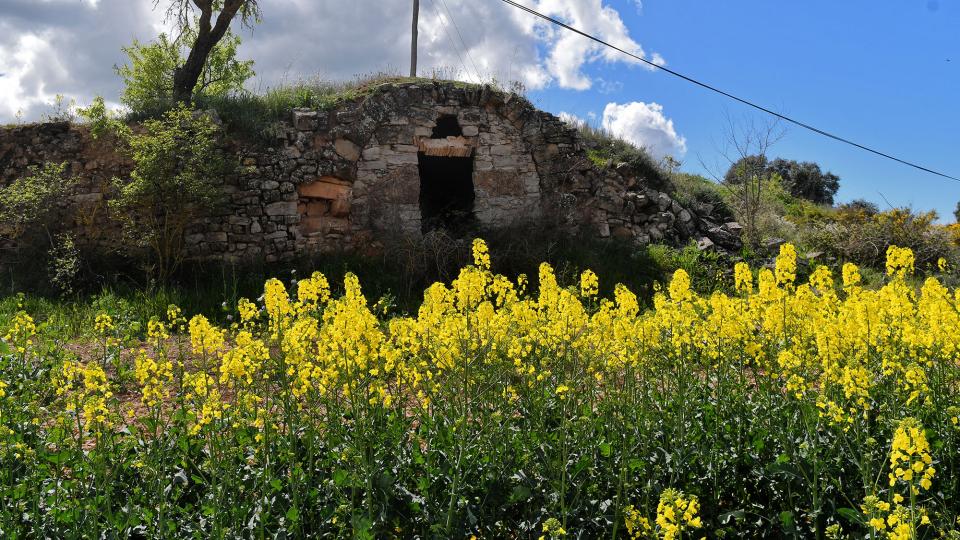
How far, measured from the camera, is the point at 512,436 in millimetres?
4215

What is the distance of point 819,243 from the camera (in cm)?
1556

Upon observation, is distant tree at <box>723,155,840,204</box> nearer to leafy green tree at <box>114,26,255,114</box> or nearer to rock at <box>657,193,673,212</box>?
rock at <box>657,193,673,212</box>

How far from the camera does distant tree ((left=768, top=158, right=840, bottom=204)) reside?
29.7 m

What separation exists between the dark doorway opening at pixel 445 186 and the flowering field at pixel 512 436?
375 inches

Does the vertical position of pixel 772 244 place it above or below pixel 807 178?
below

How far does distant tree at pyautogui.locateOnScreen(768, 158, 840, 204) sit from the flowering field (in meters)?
26.9

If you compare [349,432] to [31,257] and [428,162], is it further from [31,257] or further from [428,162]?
[428,162]

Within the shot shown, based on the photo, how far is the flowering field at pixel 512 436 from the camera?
3.75 m

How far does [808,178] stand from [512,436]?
96.8 feet

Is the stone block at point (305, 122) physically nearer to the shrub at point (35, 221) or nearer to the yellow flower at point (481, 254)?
the shrub at point (35, 221)

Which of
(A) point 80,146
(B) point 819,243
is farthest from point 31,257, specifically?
(B) point 819,243

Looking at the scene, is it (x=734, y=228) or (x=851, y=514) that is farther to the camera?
(x=734, y=228)

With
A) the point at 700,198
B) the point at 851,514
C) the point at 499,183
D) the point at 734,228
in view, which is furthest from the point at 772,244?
the point at 851,514

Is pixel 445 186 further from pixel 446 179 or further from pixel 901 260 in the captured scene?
pixel 901 260
